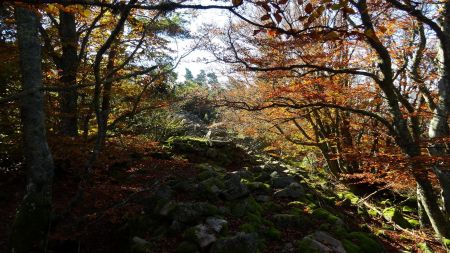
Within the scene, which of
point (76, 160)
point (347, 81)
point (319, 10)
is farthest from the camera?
point (347, 81)

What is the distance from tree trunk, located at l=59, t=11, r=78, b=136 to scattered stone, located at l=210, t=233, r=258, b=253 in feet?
15.9

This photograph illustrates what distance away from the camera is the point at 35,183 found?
15.1ft

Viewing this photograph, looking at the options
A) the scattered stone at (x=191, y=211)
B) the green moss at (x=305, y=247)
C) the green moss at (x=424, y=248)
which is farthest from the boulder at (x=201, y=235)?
the green moss at (x=424, y=248)

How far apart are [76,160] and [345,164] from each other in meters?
9.09

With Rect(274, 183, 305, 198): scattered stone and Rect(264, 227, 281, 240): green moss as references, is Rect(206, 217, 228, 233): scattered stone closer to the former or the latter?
Rect(264, 227, 281, 240): green moss

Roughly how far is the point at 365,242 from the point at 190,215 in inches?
141

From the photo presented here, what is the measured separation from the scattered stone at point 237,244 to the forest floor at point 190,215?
0.02 meters

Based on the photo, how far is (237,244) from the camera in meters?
5.49

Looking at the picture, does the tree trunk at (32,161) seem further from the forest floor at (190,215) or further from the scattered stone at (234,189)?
the scattered stone at (234,189)

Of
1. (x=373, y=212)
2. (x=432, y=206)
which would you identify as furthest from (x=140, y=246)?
(x=373, y=212)

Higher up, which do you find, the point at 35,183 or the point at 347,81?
the point at 347,81

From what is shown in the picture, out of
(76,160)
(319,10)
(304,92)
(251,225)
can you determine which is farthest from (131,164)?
(319,10)

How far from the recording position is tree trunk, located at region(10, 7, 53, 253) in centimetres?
446

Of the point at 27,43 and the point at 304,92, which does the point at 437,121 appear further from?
the point at 27,43
